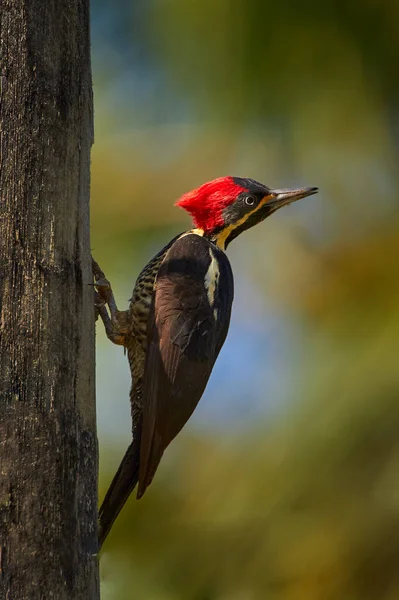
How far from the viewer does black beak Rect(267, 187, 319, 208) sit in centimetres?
455

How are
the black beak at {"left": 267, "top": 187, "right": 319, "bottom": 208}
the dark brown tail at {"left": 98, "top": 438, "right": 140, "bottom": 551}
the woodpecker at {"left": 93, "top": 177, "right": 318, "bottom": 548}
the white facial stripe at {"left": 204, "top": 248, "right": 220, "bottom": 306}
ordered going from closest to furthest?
the dark brown tail at {"left": 98, "top": 438, "right": 140, "bottom": 551}
the woodpecker at {"left": 93, "top": 177, "right": 318, "bottom": 548}
the white facial stripe at {"left": 204, "top": 248, "right": 220, "bottom": 306}
the black beak at {"left": 267, "top": 187, "right": 319, "bottom": 208}

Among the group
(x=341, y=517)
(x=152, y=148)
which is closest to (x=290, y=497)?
(x=341, y=517)

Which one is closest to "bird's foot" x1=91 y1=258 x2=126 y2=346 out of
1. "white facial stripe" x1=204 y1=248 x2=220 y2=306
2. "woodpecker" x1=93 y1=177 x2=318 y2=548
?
"woodpecker" x1=93 y1=177 x2=318 y2=548

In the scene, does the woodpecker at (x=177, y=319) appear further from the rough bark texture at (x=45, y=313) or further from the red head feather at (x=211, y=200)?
the rough bark texture at (x=45, y=313)

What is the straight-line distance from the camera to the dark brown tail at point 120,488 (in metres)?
3.42

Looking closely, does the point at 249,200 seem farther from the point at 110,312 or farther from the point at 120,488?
the point at 120,488

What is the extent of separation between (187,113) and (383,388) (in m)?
2.12

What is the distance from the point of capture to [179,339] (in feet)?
12.6

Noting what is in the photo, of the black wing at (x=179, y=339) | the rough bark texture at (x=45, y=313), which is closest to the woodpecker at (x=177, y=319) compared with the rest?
the black wing at (x=179, y=339)

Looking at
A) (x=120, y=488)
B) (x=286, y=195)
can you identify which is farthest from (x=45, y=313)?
(x=286, y=195)

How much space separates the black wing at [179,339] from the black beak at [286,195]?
1.82 feet

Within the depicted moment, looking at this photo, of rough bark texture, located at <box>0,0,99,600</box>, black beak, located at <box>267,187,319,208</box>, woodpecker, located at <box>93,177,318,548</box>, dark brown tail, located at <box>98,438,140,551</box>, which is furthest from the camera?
black beak, located at <box>267,187,319,208</box>

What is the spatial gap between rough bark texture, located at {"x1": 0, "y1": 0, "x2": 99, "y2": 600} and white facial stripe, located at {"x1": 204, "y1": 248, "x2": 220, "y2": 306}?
1.32 metres

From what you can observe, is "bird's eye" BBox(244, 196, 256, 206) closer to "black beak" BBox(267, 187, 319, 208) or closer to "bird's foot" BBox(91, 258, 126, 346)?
"black beak" BBox(267, 187, 319, 208)
